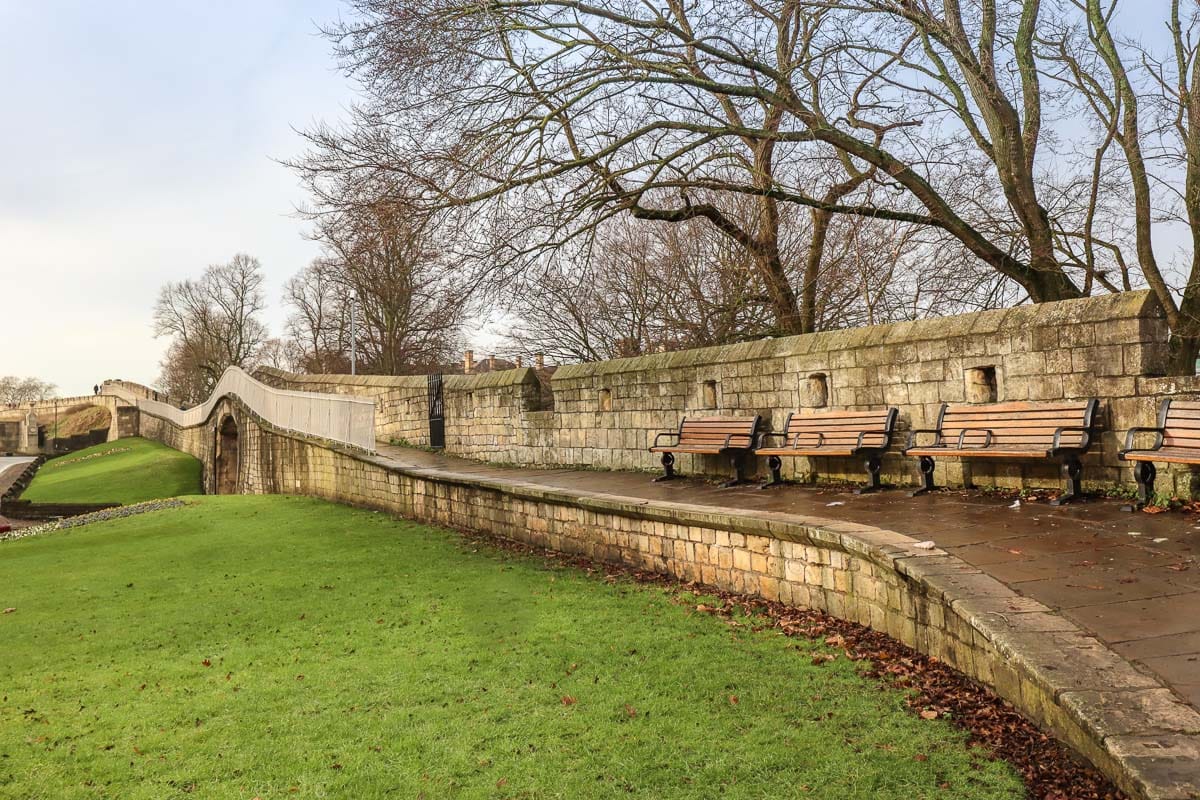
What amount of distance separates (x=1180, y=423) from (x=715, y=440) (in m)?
4.73

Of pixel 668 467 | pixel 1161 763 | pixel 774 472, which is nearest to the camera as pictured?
pixel 1161 763

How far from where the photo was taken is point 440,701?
4664mm

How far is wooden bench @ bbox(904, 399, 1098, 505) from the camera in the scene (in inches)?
266

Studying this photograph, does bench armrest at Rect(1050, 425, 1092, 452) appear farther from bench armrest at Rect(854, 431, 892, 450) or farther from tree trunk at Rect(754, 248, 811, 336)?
tree trunk at Rect(754, 248, 811, 336)

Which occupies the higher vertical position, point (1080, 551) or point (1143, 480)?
point (1143, 480)

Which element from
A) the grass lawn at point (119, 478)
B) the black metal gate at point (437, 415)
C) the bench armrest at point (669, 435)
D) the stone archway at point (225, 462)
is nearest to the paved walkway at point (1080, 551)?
the bench armrest at point (669, 435)

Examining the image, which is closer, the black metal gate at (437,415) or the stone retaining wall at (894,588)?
the stone retaining wall at (894,588)

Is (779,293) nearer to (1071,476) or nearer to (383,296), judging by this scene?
(1071,476)

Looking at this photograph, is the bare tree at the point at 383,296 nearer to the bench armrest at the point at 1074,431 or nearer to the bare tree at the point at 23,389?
the bench armrest at the point at 1074,431

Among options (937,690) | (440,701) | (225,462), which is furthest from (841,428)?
(225,462)

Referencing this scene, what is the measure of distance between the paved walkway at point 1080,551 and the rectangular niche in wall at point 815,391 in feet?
3.08

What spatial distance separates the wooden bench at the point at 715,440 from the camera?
9.63 m


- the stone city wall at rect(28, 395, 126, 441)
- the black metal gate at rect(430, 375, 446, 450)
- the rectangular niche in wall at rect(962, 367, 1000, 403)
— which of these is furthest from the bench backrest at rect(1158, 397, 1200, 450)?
the stone city wall at rect(28, 395, 126, 441)

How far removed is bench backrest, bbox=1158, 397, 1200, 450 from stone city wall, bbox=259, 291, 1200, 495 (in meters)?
0.19
